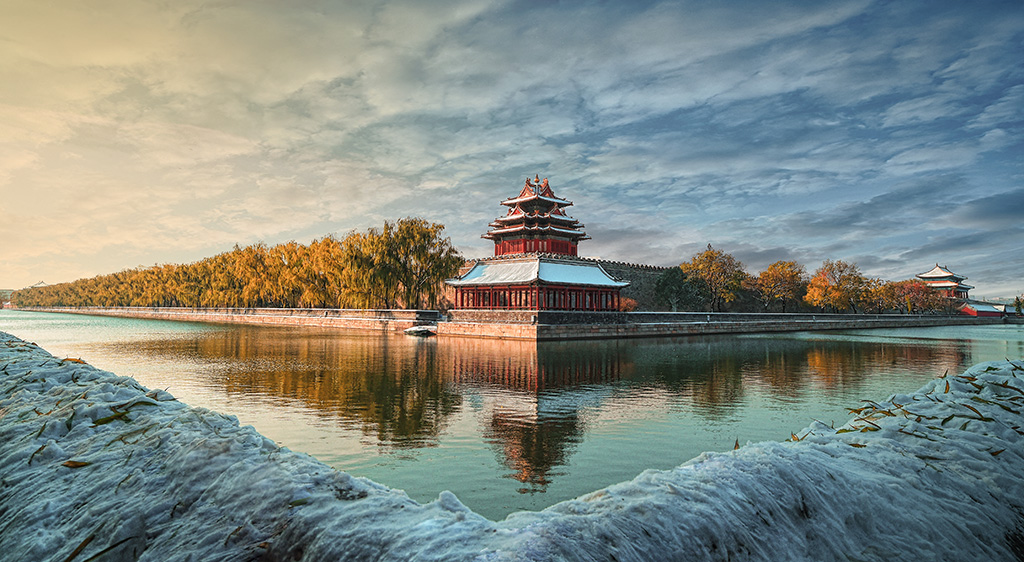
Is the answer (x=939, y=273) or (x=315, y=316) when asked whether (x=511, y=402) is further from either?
(x=939, y=273)

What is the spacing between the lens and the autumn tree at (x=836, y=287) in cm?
4719

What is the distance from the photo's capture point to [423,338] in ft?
95.3

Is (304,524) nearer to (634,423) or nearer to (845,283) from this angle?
(634,423)

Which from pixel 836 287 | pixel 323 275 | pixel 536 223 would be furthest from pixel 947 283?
pixel 323 275

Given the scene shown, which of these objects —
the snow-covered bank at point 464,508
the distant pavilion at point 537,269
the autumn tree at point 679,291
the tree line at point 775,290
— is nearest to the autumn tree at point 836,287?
the tree line at point 775,290

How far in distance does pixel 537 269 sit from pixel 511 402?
2168cm

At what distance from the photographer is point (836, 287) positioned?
4731 cm

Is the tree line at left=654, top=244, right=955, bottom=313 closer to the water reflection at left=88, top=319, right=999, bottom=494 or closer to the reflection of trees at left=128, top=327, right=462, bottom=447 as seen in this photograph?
the water reflection at left=88, top=319, right=999, bottom=494

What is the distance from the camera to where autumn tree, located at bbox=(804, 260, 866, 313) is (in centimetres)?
4719

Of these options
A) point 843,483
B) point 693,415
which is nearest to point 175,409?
point 843,483

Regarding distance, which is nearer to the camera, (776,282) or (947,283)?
(776,282)

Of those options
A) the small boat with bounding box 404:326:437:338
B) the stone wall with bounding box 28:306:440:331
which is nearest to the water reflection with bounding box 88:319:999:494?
the small boat with bounding box 404:326:437:338

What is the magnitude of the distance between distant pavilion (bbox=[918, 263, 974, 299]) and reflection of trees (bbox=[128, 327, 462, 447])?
7435 centimetres

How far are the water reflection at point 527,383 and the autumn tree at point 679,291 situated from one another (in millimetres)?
20460
